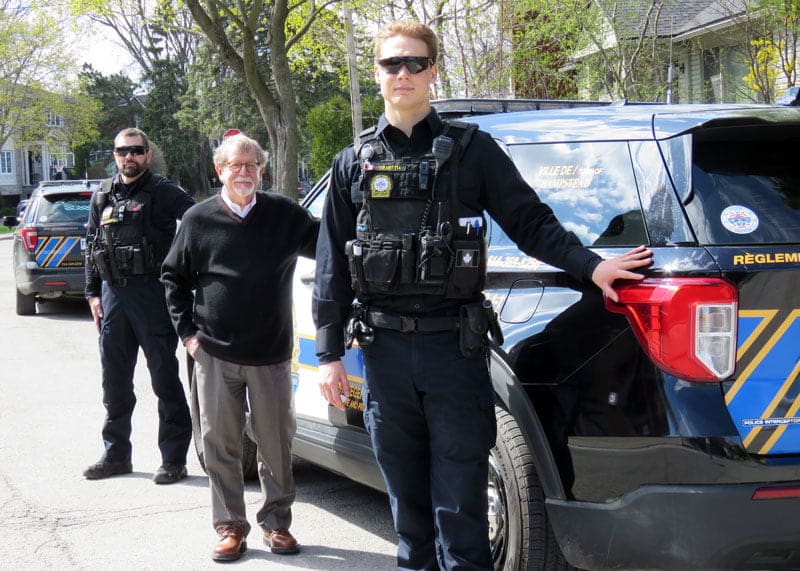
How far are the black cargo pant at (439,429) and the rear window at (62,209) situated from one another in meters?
10.3

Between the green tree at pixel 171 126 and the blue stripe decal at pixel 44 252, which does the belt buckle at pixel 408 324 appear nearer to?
the blue stripe decal at pixel 44 252

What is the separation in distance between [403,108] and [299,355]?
80.2 inches

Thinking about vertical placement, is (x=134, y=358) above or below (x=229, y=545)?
above

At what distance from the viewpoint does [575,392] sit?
125 inches

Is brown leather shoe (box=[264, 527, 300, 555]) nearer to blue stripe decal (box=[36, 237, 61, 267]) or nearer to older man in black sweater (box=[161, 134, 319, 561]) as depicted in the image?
older man in black sweater (box=[161, 134, 319, 561])

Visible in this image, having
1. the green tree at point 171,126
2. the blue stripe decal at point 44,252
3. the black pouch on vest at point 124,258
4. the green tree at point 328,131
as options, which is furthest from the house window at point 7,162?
the black pouch on vest at point 124,258

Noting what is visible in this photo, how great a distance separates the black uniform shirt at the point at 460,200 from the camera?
3.17 metres

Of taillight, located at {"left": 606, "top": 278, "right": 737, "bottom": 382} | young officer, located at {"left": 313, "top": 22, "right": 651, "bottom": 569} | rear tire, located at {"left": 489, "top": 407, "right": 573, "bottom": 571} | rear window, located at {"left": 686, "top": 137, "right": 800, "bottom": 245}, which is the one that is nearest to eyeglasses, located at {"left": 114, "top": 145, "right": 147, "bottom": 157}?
young officer, located at {"left": 313, "top": 22, "right": 651, "bottom": 569}

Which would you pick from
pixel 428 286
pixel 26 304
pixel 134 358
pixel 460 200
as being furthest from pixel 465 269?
pixel 26 304

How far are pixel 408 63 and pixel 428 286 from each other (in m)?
0.73

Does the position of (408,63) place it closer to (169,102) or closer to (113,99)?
(169,102)

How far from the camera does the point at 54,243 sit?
1265cm

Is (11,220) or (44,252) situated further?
(11,220)

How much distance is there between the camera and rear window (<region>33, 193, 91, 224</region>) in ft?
41.8
